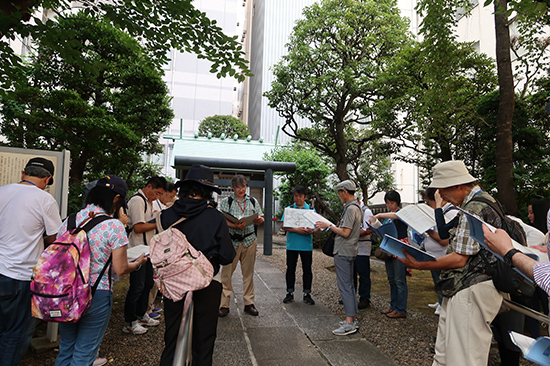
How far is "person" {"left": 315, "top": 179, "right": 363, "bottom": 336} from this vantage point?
4.09 meters

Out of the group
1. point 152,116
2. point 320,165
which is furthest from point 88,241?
point 320,165

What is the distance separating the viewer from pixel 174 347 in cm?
243

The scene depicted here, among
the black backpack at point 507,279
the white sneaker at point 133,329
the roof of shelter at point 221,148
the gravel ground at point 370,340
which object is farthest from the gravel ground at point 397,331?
the roof of shelter at point 221,148

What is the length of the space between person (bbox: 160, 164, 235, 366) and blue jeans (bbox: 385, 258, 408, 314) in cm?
328

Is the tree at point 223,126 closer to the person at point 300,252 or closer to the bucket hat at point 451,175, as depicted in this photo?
the person at point 300,252

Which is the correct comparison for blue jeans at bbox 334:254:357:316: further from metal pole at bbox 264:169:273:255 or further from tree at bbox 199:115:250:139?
tree at bbox 199:115:250:139

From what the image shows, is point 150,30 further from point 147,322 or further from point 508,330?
point 508,330

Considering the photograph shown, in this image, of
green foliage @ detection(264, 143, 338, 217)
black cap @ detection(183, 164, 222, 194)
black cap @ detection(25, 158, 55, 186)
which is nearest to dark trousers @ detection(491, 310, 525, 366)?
black cap @ detection(183, 164, 222, 194)

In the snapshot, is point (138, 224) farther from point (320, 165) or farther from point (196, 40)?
point (320, 165)

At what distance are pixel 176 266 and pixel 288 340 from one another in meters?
2.20

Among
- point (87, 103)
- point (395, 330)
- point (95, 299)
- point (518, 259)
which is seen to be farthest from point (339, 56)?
point (95, 299)

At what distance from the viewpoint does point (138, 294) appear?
379cm

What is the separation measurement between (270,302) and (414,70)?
8.81 metres

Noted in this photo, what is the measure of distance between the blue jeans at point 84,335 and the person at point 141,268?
56.0 inches
